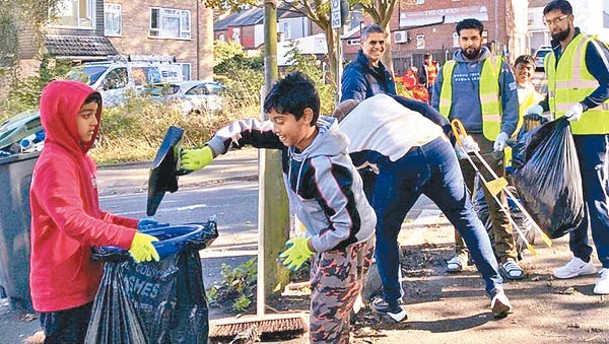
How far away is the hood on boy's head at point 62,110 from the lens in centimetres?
317

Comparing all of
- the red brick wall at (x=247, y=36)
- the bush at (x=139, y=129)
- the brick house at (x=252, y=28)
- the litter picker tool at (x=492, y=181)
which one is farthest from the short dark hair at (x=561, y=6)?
the red brick wall at (x=247, y=36)

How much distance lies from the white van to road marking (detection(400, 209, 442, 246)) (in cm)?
1015

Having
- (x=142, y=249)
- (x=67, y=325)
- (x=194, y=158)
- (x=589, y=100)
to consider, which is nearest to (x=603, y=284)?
(x=589, y=100)

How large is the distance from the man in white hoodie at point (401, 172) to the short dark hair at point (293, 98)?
1.06 metres

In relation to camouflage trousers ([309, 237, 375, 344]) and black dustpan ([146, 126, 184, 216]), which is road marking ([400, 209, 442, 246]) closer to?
camouflage trousers ([309, 237, 375, 344])

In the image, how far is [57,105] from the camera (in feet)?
10.4

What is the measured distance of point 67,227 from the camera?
2990 millimetres

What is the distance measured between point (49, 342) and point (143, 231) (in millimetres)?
621

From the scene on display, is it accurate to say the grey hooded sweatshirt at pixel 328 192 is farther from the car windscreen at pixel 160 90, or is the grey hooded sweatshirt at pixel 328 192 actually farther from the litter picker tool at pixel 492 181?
the car windscreen at pixel 160 90

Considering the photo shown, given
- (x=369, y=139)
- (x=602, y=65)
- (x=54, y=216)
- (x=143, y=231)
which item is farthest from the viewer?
(x=602, y=65)

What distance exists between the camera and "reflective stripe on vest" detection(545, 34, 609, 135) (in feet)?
17.7

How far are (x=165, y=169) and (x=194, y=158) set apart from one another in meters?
0.16

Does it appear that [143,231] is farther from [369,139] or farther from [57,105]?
[369,139]

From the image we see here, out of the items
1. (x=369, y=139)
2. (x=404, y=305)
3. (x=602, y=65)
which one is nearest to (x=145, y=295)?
(x=369, y=139)
